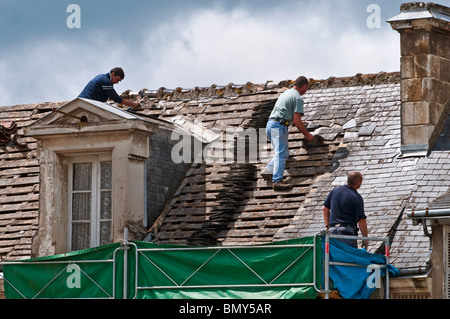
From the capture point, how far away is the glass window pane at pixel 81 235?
2514 cm

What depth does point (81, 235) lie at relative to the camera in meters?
25.2

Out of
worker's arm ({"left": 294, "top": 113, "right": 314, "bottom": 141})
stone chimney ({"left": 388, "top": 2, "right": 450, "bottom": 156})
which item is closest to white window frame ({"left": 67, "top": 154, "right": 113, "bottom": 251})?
worker's arm ({"left": 294, "top": 113, "right": 314, "bottom": 141})

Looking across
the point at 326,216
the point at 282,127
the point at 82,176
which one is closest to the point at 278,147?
the point at 282,127

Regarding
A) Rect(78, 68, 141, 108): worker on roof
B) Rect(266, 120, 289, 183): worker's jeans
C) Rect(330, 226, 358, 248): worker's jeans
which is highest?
Rect(78, 68, 141, 108): worker on roof

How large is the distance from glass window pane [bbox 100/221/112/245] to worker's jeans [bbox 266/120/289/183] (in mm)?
2905

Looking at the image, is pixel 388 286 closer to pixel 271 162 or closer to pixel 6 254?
pixel 271 162

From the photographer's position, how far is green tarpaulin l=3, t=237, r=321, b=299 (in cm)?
2227

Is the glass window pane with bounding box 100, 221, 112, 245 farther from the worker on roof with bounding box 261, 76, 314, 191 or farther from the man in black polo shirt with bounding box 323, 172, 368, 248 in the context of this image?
the man in black polo shirt with bounding box 323, 172, 368, 248

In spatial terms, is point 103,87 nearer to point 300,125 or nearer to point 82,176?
point 82,176

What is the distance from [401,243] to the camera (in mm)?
22516

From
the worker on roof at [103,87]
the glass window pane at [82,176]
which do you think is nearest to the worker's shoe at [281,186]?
the glass window pane at [82,176]

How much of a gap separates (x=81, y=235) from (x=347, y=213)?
509 cm

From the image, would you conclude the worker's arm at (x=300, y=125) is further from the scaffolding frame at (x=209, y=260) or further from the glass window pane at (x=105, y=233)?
the glass window pane at (x=105, y=233)

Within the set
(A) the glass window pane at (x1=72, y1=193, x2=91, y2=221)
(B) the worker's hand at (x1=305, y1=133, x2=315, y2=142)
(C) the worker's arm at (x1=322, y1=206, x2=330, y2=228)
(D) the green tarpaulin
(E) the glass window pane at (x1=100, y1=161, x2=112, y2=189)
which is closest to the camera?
(D) the green tarpaulin
